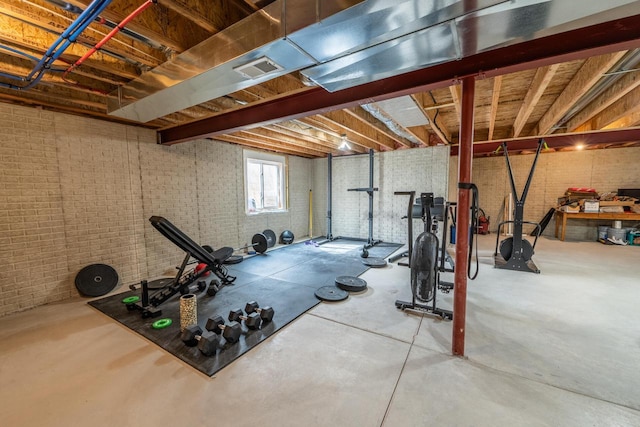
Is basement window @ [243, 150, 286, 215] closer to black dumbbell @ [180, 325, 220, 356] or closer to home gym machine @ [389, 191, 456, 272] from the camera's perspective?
home gym machine @ [389, 191, 456, 272]

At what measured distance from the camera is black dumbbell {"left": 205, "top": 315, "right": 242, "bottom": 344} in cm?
243

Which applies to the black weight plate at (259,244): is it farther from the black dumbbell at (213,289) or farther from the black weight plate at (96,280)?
the black weight plate at (96,280)

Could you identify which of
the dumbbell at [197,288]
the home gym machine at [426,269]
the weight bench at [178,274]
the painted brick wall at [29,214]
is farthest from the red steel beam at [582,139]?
the painted brick wall at [29,214]

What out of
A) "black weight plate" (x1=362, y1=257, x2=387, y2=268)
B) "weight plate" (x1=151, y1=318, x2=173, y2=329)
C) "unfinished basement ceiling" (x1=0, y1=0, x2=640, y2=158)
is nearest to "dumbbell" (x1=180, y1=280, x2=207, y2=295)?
"weight plate" (x1=151, y1=318, x2=173, y2=329)

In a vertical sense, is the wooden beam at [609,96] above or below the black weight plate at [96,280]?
above

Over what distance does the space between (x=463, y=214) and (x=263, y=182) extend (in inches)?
224

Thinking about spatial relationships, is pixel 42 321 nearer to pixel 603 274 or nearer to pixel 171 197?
pixel 171 197

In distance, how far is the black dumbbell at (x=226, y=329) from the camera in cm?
243

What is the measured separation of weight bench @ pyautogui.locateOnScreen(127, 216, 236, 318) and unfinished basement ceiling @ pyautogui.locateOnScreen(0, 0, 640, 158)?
1.49 metres

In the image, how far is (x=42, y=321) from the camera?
2.96 metres

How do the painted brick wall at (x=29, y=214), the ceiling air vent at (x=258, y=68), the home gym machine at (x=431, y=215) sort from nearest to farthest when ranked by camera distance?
1. the ceiling air vent at (x=258, y=68)
2. the home gym machine at (x=431, y=215)
3. the painted brick wall at (x=29, y=214)

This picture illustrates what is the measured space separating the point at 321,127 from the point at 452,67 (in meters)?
2.61

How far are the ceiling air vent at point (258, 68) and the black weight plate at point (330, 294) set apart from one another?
109 inches

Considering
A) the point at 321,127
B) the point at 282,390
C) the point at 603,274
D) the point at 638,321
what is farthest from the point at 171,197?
the point at 603,274
